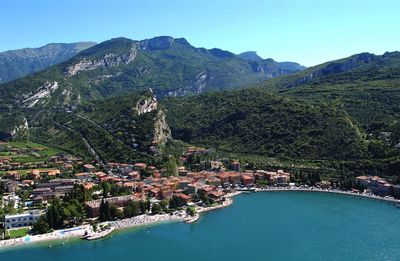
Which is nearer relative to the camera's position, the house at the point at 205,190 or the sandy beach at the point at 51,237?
the sandy beach at the point at 51,237

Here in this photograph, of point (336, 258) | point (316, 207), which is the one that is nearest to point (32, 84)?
point (316, 207)

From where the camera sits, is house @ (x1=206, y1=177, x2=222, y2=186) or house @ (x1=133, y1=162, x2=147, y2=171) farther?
house @ (x1=133, y1=162, x2=147, y2=171)

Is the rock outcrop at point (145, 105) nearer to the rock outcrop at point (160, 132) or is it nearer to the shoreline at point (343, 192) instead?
the rock outcrop at point (160, 132)

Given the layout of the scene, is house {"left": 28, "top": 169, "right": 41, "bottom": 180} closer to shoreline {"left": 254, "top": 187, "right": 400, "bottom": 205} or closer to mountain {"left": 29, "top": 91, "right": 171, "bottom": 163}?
mountain {"left": 29, "top": 91, "right": 171, "bottom": 163}

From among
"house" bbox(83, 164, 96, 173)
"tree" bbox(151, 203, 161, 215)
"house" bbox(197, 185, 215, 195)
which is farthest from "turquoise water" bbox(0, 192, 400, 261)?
"house" bbox(83, 164, 96, 173)

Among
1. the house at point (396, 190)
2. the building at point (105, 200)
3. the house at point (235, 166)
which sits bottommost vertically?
the house at point (396, 190)

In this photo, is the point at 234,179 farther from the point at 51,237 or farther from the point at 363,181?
the point at 51,237

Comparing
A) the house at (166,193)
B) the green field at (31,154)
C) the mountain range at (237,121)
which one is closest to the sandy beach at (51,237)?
the house at (166,193)
